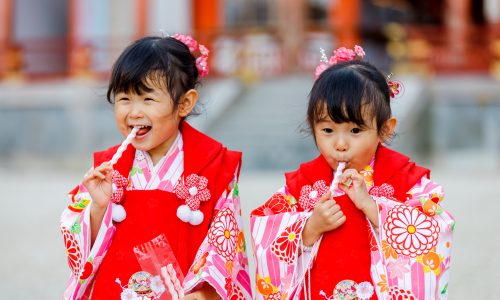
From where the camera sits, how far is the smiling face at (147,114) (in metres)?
3.36

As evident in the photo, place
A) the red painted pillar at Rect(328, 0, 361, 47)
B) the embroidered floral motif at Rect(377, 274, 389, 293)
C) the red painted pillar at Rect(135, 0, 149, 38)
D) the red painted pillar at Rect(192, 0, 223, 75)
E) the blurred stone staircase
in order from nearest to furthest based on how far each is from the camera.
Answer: the embroidered floral motif at Rect(377, 274, 389, 293), the blurred stone staircase, the red painted pillar at Rect(328, 0, 361, 47), the red painted pillar at Rect(135, 0, 149, 38), the red painted pillar at Rect(192, 0, 223, 75)

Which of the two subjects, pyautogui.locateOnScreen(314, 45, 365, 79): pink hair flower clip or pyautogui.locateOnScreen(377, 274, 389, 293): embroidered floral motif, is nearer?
pyautogui.locateOnScreen(377, 274, 389, 293): embroidered floral motif

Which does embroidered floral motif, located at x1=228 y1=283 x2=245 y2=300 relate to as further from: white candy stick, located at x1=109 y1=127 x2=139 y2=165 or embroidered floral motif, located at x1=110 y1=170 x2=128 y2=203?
white candy stick, located at x1=109 y1=127 x2=139 y2=165

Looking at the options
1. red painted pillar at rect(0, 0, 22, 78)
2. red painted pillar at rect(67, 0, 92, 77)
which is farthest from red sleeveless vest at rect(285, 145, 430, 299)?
red painted pillar at rect(0, 0, 22, 78)

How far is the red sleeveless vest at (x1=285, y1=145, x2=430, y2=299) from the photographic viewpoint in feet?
10.6

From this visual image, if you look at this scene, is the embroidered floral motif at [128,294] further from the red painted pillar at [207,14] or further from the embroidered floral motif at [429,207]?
the red painted pillar at [207,14]

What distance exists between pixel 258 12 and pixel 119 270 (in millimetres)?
12965

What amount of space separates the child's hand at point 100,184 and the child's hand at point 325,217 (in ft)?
2.59

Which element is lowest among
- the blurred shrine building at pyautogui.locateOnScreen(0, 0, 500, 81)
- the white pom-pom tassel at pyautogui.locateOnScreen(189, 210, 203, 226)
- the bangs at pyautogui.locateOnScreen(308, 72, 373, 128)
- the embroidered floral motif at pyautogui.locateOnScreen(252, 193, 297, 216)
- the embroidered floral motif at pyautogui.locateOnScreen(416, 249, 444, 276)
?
the blurred shrine building at pyautogui.locateOnScreen(0, 0, 500, 81)

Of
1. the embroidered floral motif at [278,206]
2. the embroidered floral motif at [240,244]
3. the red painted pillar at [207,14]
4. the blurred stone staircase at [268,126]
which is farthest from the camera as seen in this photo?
the red painted pillar at [207,14]

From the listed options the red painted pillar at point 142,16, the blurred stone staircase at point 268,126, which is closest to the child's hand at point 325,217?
the blurred stone staircase at point 268,126

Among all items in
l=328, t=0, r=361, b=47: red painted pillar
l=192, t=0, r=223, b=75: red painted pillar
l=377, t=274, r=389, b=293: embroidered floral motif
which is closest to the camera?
l=377, t=274, r=389, b=293: embroidered floral motif

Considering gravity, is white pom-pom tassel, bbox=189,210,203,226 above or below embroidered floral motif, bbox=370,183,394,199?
below

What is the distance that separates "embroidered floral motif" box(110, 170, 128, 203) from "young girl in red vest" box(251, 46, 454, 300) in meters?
0.62
